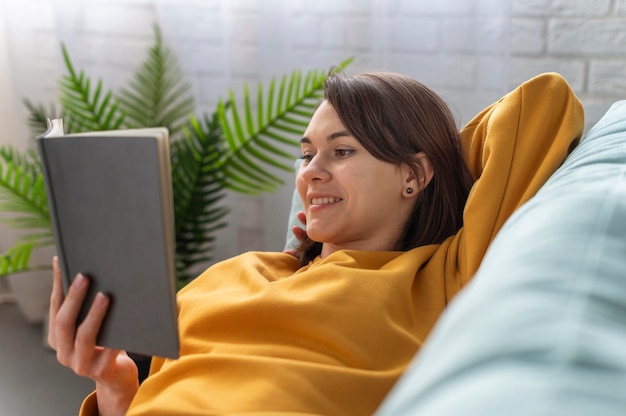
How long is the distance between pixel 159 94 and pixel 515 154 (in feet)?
4.73

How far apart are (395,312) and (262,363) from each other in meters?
0.21

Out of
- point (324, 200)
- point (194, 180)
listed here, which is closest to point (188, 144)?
point (194, 180)

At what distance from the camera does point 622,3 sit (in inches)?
80.5

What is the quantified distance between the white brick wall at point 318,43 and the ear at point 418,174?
2.07ft

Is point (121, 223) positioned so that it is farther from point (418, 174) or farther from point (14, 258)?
point (14, 258)

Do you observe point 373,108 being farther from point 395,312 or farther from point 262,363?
point 262,363

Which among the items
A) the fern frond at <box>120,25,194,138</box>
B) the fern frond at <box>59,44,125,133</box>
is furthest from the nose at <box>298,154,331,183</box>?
the fern frond at <box>120,25,194,138</box>

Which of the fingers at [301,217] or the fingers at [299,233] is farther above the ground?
the fingers at [301,217]

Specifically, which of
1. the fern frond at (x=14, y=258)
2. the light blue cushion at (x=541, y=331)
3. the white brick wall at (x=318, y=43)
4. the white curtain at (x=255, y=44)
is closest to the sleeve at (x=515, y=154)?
the light blue cushion at (x=541, y=331)

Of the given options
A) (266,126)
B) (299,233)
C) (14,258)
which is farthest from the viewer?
(14,258)

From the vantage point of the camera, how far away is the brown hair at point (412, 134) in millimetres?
1314

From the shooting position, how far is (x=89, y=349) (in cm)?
107

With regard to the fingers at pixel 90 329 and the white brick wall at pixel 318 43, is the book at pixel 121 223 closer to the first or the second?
the fingers at pixel 90 329

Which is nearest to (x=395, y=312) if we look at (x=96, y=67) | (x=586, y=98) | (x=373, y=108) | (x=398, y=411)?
(x=373, y=108)
